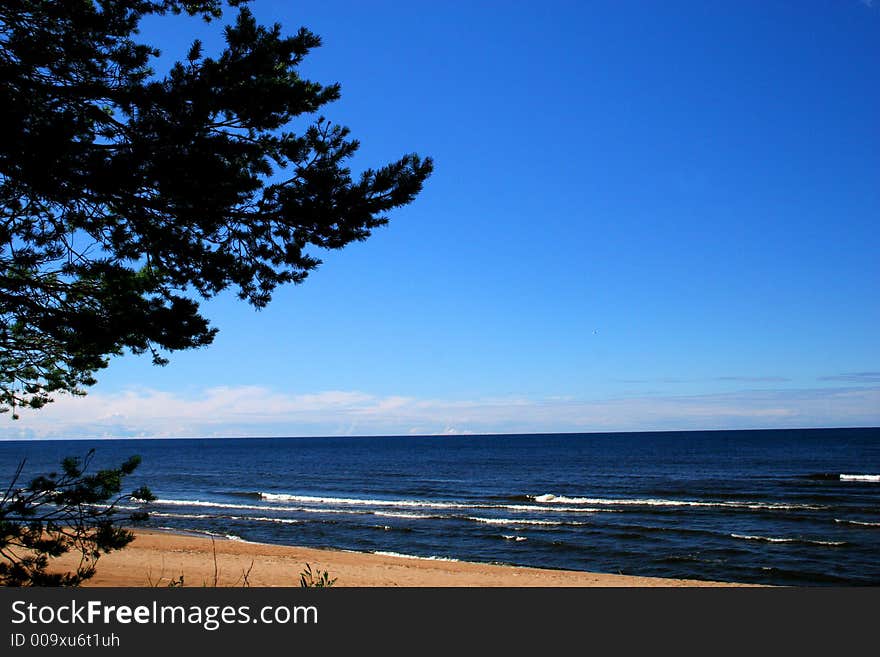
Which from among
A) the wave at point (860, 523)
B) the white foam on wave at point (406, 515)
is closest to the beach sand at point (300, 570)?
the white foam on wave at point (406, 515)

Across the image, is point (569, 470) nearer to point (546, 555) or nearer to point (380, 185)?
point (546, 555)

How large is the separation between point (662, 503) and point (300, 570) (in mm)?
24316

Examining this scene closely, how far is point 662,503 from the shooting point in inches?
1380

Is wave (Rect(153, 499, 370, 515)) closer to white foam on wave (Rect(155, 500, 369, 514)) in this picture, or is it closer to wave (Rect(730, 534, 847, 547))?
white foam on wave (Rect(155, 500, 369, 514))

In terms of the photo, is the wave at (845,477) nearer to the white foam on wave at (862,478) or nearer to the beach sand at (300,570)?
the white foam on wave at (862,478)

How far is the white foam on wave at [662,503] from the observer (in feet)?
108

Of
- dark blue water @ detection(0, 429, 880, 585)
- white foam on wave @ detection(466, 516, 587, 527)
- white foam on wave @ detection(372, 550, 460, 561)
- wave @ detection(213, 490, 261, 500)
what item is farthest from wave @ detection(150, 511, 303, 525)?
white foam on wave @ detection(466, 516, 587, 527)

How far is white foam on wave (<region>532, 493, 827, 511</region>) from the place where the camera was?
32.9 meters

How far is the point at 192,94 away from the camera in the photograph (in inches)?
230

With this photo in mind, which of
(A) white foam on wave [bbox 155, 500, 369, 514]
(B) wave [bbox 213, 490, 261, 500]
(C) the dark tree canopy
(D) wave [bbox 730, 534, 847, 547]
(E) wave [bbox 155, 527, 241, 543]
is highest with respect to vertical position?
(C) the dark tree canopy

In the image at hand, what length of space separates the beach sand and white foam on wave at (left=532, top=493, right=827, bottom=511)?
1729cm

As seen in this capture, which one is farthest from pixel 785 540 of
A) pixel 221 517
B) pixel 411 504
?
pixel 221 517

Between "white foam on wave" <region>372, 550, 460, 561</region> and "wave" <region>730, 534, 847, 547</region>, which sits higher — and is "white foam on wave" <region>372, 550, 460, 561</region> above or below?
below
